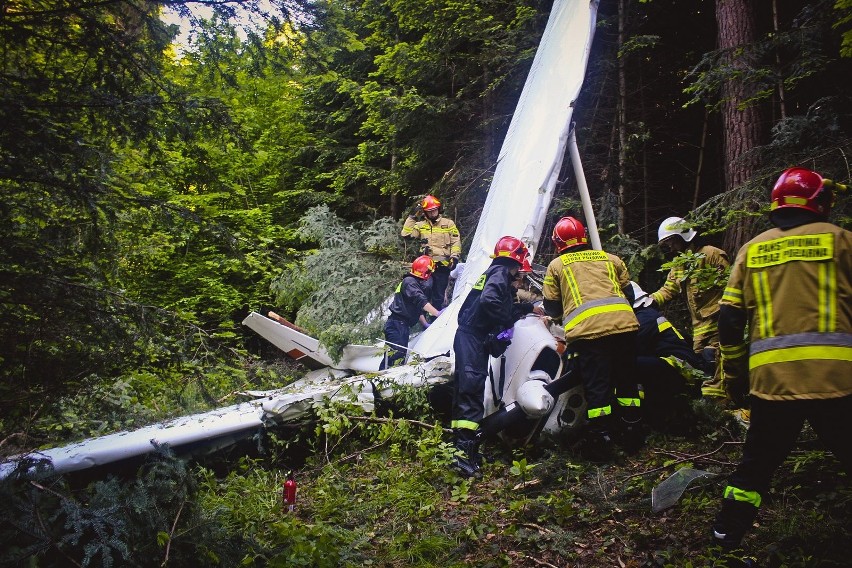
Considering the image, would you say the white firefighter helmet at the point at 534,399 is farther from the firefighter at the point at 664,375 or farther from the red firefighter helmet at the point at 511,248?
→ the red firefighter helmet at the point at 511,248

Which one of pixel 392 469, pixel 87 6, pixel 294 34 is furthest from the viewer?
pixel 392 469

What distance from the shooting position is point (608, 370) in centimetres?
401

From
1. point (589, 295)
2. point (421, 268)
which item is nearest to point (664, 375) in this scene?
point (589, 295)

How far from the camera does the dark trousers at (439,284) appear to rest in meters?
7.16

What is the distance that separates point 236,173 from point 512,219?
816 centimetres

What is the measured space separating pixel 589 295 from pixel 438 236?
3890 mm

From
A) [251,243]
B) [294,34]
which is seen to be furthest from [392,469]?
[294,34]

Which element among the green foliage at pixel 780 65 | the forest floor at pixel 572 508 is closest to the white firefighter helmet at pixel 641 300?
the forest floor at pixel 572 508

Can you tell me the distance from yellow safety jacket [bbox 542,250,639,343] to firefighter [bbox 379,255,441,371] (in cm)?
240

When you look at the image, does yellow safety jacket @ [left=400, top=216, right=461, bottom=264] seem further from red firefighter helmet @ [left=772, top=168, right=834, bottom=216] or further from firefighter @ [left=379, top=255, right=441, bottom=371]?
red firefighter helmet @ [left=772, top=168, right=834, bottom=216]

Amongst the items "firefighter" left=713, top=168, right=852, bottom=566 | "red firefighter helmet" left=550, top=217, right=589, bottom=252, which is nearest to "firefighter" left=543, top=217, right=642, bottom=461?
"red firefighter helmet" left=550, top=217, right=589, bottom=252

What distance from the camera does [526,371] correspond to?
4.47 m

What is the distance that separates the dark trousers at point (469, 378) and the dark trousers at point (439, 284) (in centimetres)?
253

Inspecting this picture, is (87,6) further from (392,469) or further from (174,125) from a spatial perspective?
(392,469)
